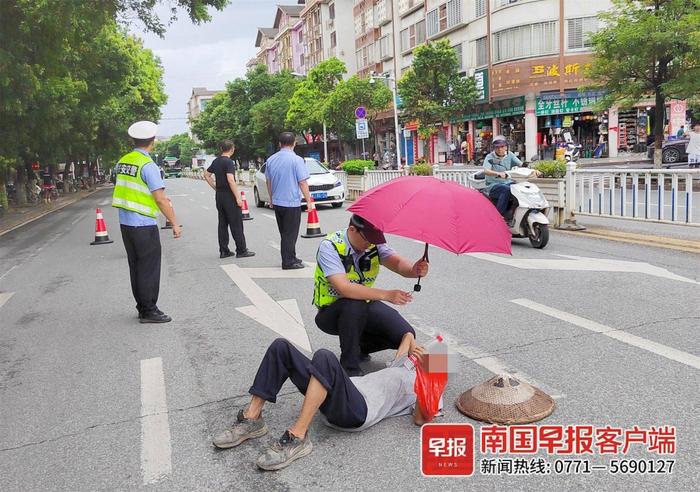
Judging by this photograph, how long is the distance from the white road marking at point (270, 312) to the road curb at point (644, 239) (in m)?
5.12

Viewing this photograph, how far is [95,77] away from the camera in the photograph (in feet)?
81.0

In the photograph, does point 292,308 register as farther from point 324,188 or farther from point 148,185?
point 324,188

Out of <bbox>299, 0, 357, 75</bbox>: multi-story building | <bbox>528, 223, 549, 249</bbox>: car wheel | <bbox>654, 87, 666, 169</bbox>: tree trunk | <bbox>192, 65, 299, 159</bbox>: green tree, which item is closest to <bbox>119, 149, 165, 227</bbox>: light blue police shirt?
<bbox>528, 223, 549, 249</bbox>: car wheel

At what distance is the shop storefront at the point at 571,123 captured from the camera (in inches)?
1323

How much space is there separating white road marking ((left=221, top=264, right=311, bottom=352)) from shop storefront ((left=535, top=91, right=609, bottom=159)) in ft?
91.1

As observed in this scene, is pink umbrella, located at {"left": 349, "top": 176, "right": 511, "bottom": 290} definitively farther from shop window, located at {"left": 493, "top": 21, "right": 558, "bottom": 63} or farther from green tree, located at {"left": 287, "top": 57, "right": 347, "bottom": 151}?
green tree, located at {"left": 287, "top": 57, "right": 347, "bottom": 151}

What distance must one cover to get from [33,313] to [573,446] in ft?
20.3

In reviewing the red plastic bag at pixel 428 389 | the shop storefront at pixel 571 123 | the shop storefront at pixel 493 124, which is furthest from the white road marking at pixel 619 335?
the shop storefront at pixel 493 124

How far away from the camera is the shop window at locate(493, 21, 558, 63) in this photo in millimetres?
33500

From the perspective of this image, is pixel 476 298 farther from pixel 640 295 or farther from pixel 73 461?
pixel 73 461

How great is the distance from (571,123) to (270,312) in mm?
31029

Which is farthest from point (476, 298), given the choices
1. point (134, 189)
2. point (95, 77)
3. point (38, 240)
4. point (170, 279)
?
point (95, 77)

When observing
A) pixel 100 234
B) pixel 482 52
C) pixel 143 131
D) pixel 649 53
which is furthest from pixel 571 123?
pixel 143 131

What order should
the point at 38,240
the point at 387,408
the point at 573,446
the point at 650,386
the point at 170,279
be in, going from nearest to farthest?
1. the point at 573,446
2. the point at 387,408
3. the point at 650,386
4. the point at 170,279
5. the point at 38,240
